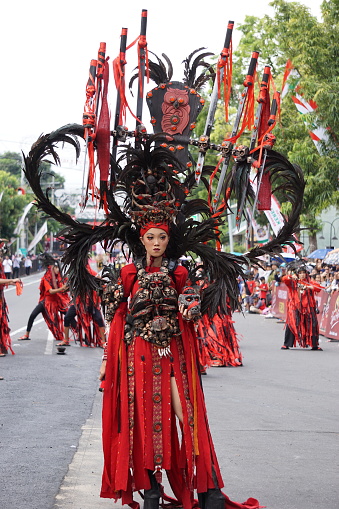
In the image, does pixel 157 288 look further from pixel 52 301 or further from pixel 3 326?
pixel 52 301

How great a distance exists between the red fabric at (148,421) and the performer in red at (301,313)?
38.6ft

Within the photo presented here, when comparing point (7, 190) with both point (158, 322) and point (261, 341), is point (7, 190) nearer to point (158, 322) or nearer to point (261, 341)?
point (261, 341)

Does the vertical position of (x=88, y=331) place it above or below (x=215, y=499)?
below

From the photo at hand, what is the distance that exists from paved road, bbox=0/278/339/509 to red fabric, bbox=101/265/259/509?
465mm

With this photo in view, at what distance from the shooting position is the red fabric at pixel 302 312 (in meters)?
16.9

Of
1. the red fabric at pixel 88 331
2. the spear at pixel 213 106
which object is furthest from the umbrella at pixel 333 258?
A: the spear at pixel 213 106

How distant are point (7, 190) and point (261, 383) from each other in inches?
1922

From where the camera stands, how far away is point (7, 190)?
58406 mm

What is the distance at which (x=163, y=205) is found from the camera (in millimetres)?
5359

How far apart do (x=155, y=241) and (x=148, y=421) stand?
3.57ft

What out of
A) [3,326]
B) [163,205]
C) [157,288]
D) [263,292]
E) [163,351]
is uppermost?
[163,205]

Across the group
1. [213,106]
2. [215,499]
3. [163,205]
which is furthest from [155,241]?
[215,499]

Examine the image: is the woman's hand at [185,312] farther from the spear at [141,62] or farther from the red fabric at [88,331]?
the red fabric at [88,331]

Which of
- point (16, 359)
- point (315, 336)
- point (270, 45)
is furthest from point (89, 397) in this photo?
point (270, 45)
